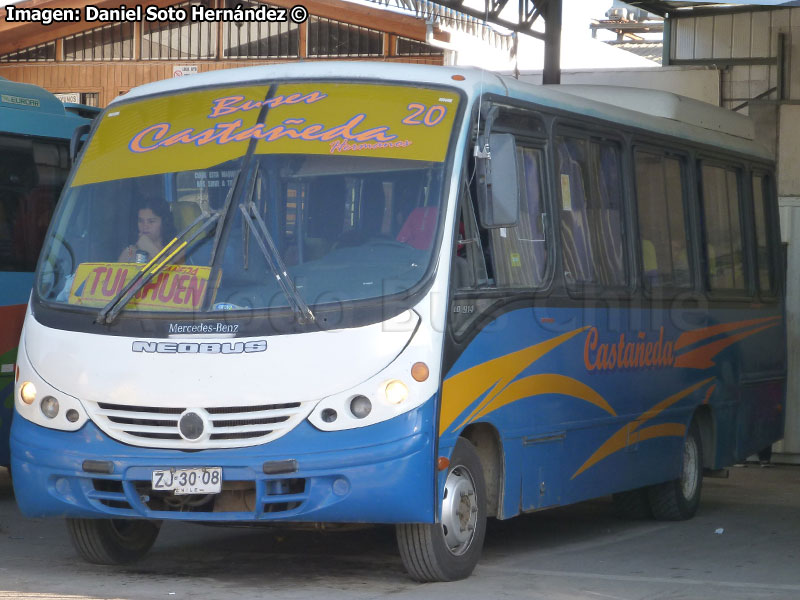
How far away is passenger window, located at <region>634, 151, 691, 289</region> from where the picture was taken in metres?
10.5

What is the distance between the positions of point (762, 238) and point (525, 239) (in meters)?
4.93

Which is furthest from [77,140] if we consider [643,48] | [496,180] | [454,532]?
[643,48]

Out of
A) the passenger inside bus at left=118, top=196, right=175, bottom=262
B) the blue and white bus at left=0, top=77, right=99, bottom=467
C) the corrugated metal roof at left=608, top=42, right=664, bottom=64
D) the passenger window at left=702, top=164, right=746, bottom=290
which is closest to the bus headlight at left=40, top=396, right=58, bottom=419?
the passenger inside bus at left=118, top=196, right=175, bottom=262

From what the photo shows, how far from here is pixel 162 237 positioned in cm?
793

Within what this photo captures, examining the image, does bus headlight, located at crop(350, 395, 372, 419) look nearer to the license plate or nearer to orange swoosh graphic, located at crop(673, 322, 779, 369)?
the license plate

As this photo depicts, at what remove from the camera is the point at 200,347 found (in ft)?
24.7

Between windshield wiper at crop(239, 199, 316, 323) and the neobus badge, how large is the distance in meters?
0.25

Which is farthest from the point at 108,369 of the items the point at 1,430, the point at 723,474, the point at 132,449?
the point at 723,474

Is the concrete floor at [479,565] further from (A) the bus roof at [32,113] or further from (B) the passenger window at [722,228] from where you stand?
(A) the bus roof at [32,113]

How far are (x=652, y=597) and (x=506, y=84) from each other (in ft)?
10.2

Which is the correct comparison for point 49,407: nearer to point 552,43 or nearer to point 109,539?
point 109,539

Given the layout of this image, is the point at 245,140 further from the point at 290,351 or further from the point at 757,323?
the point at 757,323

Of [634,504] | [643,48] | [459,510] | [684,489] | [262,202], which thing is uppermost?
[643,48]

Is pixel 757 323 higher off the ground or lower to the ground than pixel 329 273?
lower
